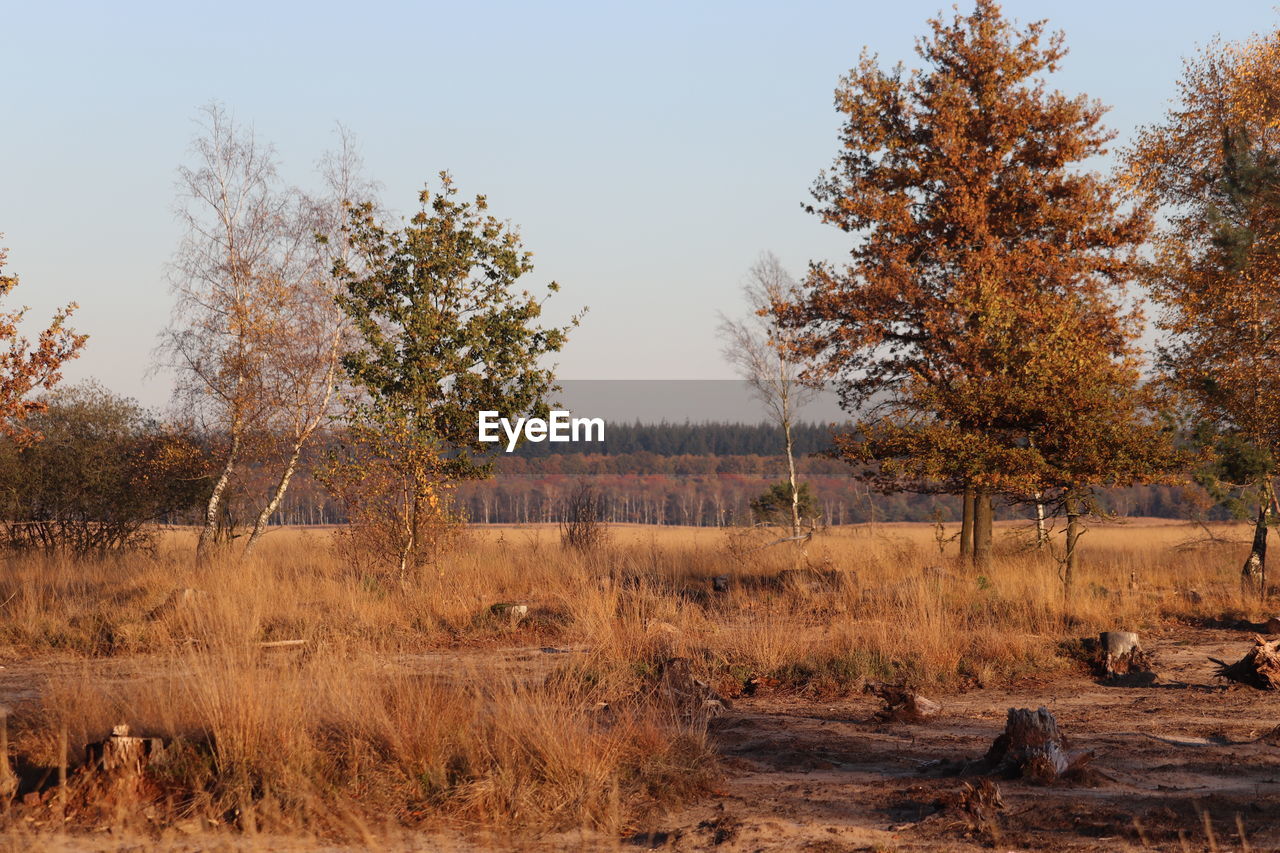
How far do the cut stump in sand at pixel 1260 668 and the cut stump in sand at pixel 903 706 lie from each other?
3571mm

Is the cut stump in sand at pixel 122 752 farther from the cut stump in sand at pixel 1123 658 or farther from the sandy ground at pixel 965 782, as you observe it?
the cut stump in sand at pixel 1123 658

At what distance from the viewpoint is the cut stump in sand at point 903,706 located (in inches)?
Result: 373

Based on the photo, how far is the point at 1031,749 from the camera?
7242 millimetres

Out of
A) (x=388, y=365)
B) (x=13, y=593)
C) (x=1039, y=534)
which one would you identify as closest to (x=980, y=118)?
(x=1039, y=534)

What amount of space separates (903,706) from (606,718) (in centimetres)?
255

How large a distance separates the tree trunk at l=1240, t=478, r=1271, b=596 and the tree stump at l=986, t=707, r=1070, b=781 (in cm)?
Answer: 1158

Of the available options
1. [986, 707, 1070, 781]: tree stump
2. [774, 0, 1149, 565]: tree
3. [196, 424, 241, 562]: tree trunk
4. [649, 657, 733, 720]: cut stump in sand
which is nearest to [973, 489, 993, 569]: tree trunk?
[774, 0, 1149, 565]: tree

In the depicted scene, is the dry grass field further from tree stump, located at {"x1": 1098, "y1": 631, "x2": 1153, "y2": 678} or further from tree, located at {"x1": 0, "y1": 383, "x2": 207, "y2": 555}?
tree, located at {"x1": 0, "y1": 383, "x2": 207, "y2": 555}

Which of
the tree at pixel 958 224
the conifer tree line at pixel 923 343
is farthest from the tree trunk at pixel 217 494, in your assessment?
the tree at pixel 958 224

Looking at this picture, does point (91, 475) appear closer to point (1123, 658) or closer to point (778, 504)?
point (1123, 658)

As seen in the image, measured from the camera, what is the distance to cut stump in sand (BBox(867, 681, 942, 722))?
9.47 metres

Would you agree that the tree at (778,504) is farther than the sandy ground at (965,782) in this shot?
Yes

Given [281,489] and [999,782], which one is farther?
[281,489]

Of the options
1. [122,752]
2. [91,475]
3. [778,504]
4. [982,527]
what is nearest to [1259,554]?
[982,527]
